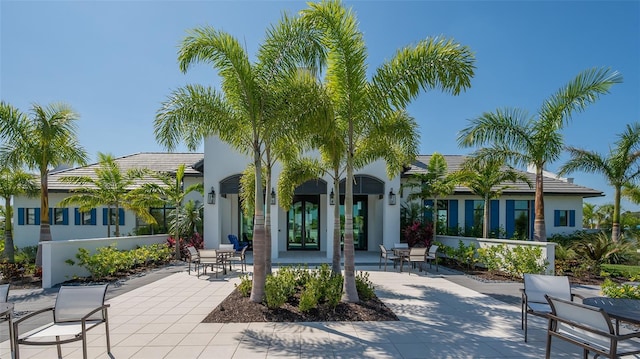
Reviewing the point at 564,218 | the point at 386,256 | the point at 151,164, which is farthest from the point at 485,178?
the point at 151,164

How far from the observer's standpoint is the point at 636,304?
457 centimetres

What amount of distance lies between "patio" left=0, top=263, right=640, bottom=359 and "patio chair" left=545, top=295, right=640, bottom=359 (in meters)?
0.83

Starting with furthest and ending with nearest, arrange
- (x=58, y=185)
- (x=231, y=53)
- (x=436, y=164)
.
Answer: (x=58, y=185), (x=436, y=164), (x=231, y=53)

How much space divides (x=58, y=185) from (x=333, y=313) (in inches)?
720

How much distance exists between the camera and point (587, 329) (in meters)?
3.66

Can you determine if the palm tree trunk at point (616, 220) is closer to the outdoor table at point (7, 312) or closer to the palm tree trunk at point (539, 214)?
the palm tree trunk at point (539, 214)

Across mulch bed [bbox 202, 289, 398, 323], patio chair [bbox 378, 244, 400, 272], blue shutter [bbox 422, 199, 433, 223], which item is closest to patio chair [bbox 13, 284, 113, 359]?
mulch bed [bbox 202, 289, 398, 323]

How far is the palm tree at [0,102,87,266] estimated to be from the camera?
32.2ft

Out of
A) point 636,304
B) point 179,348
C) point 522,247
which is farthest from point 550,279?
point 179,348

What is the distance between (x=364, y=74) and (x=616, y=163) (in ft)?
40.9

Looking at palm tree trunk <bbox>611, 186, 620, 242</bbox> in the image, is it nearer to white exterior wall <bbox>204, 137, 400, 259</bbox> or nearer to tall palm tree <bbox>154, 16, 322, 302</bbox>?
white exterior wall <bbox>204, 137, 400, 259</bbox>

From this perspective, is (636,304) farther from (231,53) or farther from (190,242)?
(190,242)

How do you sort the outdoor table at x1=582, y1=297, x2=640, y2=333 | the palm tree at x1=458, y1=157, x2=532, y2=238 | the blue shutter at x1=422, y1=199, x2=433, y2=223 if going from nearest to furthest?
the outdoor table at x1=582, y1=297, x2=640, y2=333 < the palm tree at x1=458, y1=157, x2=532, y2=238 < the blue shutter at x1=422, y1=199, x2=433, y2=223

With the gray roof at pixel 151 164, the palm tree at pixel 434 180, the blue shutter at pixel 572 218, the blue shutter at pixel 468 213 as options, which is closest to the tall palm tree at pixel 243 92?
the palm tree at pixel 434 180
